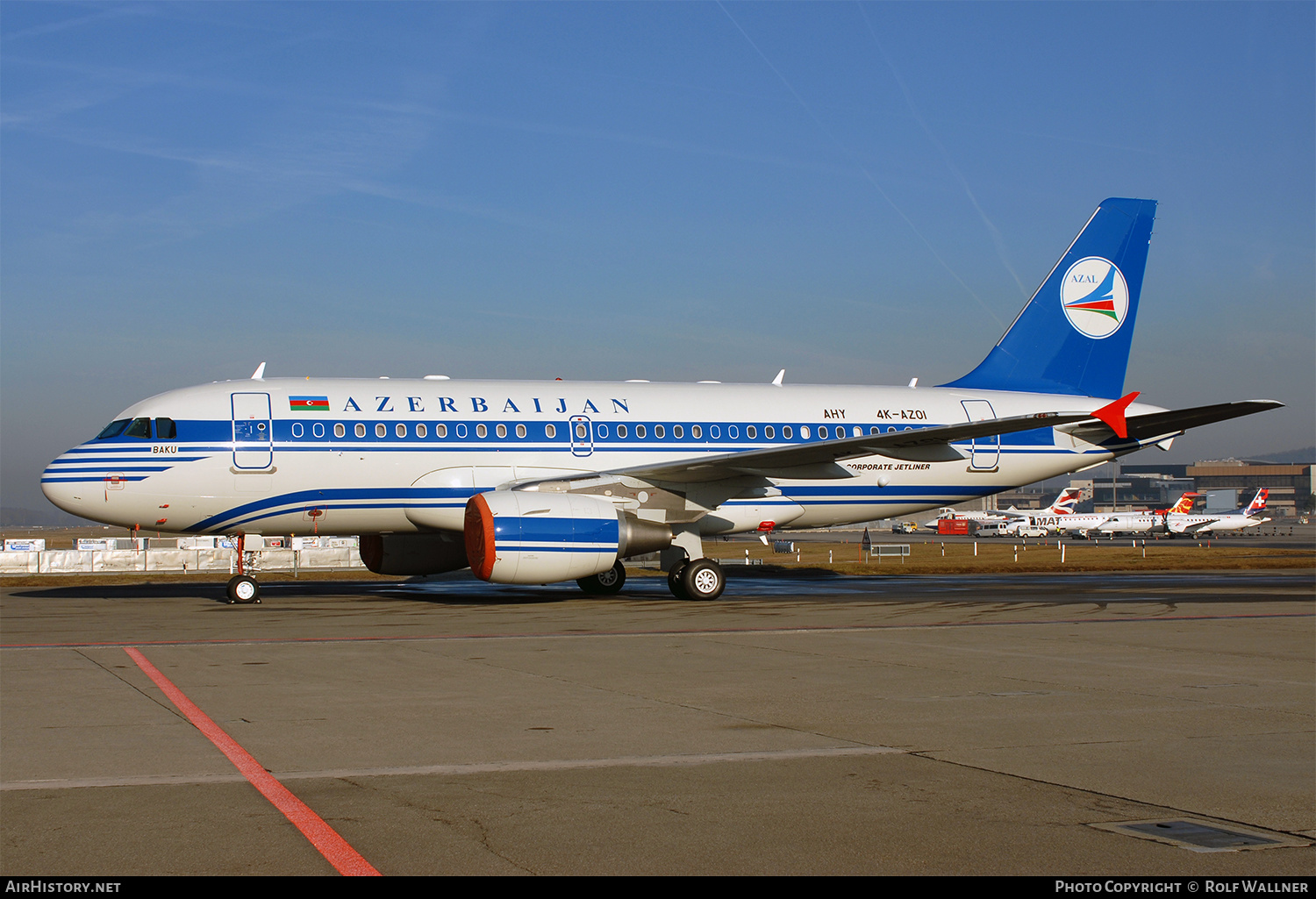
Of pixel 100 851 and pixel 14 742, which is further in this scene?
pixel 14 742

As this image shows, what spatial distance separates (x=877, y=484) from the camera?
2566cm

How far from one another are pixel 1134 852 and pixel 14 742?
7.42m

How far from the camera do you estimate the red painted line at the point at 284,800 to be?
16.9ft

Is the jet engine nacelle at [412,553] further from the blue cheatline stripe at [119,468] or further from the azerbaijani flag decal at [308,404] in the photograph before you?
the blue cheatline stripe at [119,468]

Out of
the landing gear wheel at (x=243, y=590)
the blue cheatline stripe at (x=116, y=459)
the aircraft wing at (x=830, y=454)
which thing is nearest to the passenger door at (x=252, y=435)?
the blue cheatline stripe at (x=116, y=459)

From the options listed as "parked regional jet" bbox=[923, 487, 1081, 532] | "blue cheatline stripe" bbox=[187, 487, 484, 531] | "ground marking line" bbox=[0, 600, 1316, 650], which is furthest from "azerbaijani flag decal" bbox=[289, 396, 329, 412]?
"parked regional jet" bbox=[923, 487, 1081, 532]

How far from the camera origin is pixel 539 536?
64.2 feet

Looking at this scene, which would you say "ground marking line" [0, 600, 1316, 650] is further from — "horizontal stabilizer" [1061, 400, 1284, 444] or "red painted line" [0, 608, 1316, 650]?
→ "horizontal stabilizer" [1061, 400, 1284, 444]

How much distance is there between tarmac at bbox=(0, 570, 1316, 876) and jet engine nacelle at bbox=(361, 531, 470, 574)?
7.36 m

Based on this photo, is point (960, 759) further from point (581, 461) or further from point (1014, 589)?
point (1014, 589)

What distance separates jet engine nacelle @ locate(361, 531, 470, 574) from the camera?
24234 millimetres

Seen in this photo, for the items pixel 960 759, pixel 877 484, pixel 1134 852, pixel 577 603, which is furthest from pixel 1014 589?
pixel 1134 852

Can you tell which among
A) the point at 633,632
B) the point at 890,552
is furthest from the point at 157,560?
the point at 890,552

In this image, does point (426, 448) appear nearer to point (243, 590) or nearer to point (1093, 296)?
point (243, 590)
